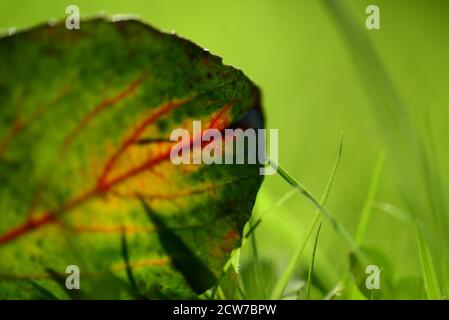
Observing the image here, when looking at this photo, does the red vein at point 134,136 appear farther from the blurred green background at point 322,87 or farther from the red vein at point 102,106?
the blurred green background at point 322,87

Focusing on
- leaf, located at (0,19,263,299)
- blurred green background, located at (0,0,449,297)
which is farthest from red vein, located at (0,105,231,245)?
blurred green background, located at (0,0,449,297)

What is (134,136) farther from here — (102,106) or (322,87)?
(322,87)

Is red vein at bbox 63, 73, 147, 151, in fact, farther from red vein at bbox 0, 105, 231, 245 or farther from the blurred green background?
the blurred green background

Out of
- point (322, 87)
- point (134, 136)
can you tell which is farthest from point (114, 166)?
point (322, 87)

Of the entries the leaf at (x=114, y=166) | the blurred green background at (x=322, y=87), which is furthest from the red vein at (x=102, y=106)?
the blurred green background at (x=322, y=87)
